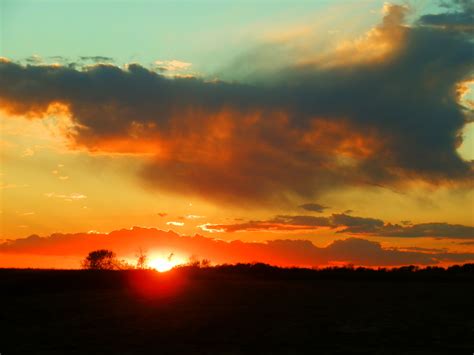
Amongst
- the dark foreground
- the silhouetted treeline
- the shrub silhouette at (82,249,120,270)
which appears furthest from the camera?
the shrub silhouette at (82,249,120,270)

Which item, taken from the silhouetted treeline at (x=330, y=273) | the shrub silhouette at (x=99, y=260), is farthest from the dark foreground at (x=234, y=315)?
the shrub silhouette at (x=99, y=260)

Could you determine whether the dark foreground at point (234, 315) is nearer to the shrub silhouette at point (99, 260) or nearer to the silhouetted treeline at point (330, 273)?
the silhouetted treeline at point (330, 273)

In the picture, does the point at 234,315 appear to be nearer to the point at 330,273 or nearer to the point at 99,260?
→ the point at 330,273

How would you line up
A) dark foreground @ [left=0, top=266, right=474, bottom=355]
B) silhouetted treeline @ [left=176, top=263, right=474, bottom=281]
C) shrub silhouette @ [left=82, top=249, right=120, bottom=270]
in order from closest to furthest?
dark foreground @ [left=0, top=266, right=474, bottom=355] → silhouetted treeline @ [left=176, top=263, right=474, bottom=281] → shrub silhouette @ [left=82, top=249, right=120, bottom=270]

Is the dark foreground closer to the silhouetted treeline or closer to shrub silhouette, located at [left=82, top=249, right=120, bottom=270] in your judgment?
the silhouetted treeline

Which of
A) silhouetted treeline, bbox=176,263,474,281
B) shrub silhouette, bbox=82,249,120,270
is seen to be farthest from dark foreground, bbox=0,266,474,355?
→ shrub silhouette, bbox=82,249,120,270

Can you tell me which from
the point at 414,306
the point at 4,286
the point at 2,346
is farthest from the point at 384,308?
the point at 4,286

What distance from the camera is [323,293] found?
112ft

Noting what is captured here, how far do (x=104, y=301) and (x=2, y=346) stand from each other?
27.0 feet

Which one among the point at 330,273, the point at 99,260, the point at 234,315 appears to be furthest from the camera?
the point at 99,260

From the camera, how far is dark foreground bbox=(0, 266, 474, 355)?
81.0ft

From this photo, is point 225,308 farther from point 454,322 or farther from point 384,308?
point 454,322

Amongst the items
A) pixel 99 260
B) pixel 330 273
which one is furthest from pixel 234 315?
pixel 99 260

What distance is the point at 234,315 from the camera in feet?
96.5
